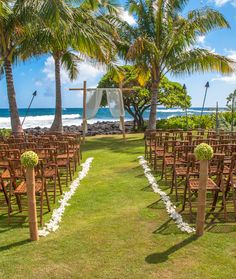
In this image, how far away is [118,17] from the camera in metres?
16.2

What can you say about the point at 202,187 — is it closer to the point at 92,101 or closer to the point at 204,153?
the point at 204,153

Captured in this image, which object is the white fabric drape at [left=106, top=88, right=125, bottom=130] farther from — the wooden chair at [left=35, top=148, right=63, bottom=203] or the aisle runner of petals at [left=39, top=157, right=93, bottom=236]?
the wooden chair at [left=35, top=148, right=63, bottom=203]

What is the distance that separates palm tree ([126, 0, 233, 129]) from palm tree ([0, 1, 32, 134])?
4454 millimetres

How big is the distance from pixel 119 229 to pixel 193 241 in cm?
99

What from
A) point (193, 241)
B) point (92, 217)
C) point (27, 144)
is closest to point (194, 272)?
point (193, 241)

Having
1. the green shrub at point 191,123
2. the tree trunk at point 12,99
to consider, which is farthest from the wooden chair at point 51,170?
the green shrub at point 191,123

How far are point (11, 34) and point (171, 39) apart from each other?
6.55 m

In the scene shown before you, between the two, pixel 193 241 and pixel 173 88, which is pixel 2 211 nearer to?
pixel 193 241

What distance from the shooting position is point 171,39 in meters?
14.4

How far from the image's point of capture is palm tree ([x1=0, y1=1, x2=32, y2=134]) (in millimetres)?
11359

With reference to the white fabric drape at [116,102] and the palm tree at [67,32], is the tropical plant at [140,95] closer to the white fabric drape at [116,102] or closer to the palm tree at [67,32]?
the palm tree at [67,32]

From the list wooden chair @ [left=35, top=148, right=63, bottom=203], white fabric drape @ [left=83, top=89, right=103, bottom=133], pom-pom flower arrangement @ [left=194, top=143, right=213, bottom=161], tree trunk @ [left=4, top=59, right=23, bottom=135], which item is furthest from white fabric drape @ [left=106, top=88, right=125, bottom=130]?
pom-pom flower arrangement @ [left=194, top=143, right=213, bottom=161]

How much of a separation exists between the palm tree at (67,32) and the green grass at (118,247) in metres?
6.88

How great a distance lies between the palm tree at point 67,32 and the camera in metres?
10.4
